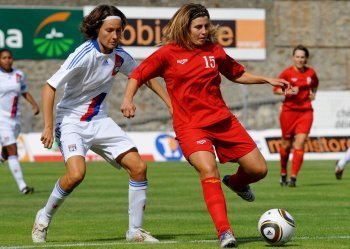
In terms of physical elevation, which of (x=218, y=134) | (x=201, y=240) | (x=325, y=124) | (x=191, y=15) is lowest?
(x=325, y=124)

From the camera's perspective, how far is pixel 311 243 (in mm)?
10656

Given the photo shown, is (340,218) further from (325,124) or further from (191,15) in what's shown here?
(325,124)

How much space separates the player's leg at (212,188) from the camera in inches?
398

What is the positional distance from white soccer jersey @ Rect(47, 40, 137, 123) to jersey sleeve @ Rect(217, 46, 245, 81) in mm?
1032

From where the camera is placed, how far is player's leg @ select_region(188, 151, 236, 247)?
10.1 meters

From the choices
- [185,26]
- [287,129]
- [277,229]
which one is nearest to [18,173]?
[287,129]

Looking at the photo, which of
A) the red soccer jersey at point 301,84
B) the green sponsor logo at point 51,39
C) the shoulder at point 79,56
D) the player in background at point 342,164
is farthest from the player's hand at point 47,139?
the green sponsor logo at point 51,39

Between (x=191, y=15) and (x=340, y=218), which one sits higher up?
(x=191, y=15)

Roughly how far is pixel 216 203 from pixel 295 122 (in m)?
11.0

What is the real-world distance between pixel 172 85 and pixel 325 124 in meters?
23.4

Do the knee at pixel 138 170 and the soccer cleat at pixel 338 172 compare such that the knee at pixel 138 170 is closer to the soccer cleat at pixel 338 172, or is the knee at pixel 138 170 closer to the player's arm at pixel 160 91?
the player's arm at pixel 160 91

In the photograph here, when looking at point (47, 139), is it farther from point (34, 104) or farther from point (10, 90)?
point (10, 90)

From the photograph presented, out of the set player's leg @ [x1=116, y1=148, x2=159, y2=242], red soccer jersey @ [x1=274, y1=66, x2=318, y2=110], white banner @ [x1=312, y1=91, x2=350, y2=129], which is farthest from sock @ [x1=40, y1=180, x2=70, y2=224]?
white banner @ [x1=312, y1=91, x2=350, y2=129]

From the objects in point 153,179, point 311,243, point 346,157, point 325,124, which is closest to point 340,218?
point 311,243
